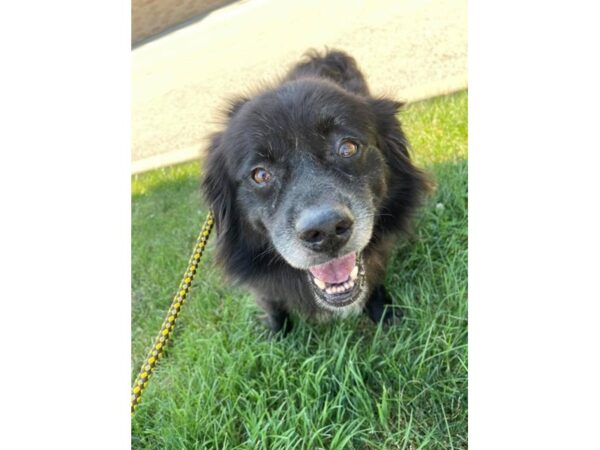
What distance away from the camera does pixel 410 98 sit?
4199 millimetres

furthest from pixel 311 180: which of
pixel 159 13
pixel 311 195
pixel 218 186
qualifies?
pixel 159 13

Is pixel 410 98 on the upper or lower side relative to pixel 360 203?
lower

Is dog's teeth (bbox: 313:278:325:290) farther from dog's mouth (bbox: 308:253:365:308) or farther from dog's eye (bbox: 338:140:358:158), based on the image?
dog's eye (bbox: 338:140:358:158)

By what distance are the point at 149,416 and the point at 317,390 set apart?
3.06 ft

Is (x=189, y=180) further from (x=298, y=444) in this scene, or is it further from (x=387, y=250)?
(x=298, y=444)

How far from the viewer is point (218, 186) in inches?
91.7

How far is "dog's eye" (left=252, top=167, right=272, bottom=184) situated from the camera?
2.01 meters

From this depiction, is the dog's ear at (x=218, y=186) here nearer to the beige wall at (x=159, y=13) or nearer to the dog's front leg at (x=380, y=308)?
the beige wall at (x=159, y=13)

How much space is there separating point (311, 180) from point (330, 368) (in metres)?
1.01

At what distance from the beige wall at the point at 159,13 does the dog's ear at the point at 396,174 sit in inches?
53.1

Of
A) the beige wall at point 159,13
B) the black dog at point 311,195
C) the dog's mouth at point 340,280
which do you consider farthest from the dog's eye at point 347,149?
the beige wall at point 159,13

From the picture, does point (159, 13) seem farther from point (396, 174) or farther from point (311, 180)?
point (396, 174)
